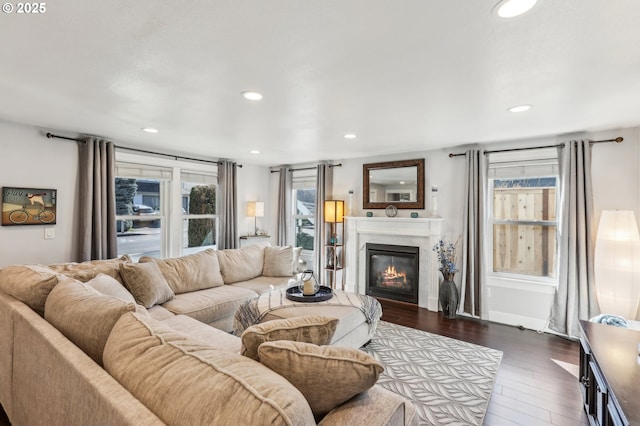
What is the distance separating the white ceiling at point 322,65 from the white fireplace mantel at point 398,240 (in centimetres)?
160

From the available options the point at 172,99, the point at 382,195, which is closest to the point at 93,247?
the point at 172,99

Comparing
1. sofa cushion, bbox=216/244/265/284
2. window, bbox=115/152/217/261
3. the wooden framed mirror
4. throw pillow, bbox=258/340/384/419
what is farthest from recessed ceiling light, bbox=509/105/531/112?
window, bbox=115/152/217/261

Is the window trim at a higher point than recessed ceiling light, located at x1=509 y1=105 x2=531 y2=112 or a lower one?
lower

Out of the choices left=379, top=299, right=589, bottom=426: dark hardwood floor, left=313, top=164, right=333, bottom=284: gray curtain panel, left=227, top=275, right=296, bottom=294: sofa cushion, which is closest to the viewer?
left=379, top=299, right=589, bottom=426: dark hardwood floor

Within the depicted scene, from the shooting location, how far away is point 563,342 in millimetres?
3436

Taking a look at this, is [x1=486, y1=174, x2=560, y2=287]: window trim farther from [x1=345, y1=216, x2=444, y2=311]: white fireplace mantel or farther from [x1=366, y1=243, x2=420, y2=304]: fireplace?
[x1=366, y1=243, x2=420, y2=304]: fireplace

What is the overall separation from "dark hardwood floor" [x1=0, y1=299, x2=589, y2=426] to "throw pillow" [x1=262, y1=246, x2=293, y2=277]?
149 centimetres

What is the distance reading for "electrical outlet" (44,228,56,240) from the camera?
136 inches

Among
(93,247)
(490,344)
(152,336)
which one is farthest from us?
(93,247)

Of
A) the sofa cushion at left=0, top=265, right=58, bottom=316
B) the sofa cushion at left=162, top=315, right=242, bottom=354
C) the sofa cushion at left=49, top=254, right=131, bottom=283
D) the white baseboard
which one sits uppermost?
the sofa cushion at left=0, top=265, right=58, bottom=316

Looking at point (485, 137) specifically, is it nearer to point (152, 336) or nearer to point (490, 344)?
point (490, 344)

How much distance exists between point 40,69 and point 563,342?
5.13m

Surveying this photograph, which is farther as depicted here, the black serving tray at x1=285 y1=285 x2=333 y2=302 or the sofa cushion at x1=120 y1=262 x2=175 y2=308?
the black serving tray at x1=285 y1=285 x2=333 y2=302

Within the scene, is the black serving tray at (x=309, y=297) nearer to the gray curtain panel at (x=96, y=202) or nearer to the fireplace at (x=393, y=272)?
the fireplace at (x=393, y=272)
